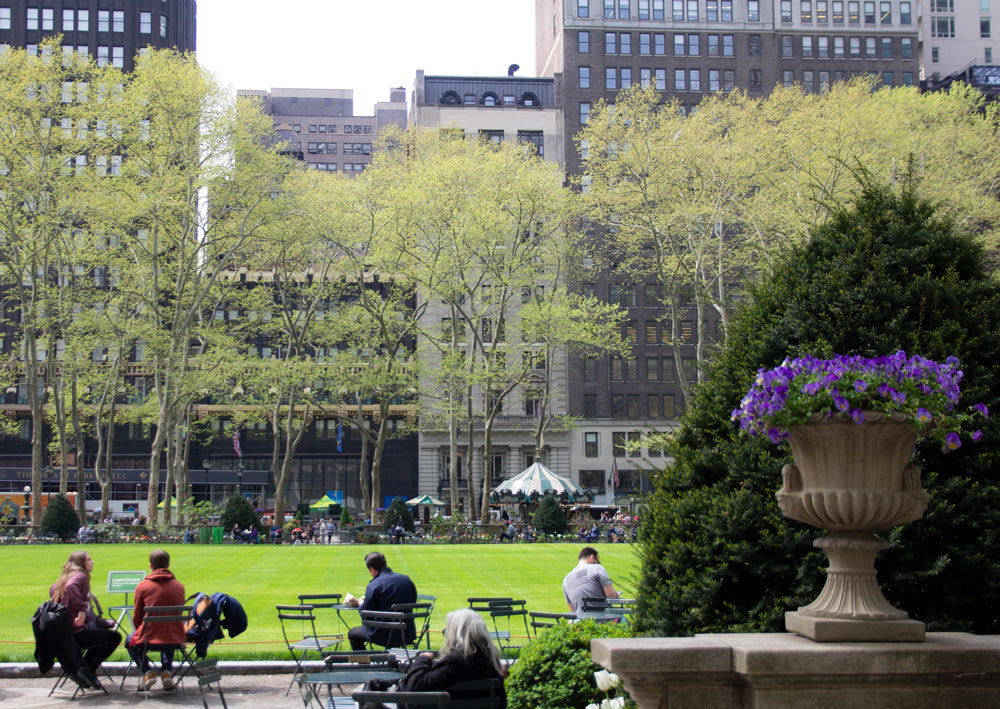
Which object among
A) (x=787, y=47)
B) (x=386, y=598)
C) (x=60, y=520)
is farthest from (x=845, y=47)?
(x=386, y=598)

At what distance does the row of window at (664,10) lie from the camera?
84938mm

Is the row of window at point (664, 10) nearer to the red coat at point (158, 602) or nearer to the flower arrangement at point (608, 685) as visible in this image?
the red coat at point (158, 602)

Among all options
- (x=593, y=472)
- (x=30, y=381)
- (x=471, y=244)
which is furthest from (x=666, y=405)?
(x=30, y=381)

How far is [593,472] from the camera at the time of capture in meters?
79.1

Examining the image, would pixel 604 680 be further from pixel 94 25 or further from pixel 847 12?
pixel 94 25

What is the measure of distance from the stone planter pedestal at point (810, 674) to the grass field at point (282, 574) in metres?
3.06

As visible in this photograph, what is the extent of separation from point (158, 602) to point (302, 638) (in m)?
3.53

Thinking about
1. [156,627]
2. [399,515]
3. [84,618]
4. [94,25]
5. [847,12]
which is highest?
[847,12]

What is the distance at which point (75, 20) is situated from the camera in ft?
284

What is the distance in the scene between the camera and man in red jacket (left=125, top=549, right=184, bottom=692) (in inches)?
455

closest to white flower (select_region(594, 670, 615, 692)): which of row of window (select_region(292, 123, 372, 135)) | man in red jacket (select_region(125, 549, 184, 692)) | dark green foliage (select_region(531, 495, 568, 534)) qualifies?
man in red jacket (select_region(125, 549, 184, 692))

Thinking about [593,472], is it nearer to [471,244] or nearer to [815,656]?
[471,244]

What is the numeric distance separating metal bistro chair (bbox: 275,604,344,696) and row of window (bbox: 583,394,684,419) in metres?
63.5

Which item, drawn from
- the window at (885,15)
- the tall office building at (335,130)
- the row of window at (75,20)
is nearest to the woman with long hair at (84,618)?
the row of window at (75,20)
